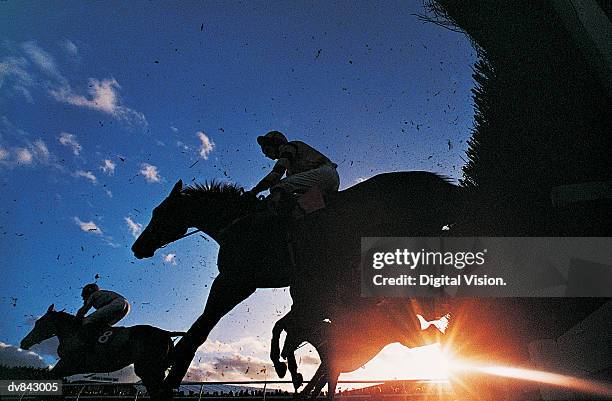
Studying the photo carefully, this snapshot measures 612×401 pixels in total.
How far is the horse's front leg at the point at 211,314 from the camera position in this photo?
4375 millimetres

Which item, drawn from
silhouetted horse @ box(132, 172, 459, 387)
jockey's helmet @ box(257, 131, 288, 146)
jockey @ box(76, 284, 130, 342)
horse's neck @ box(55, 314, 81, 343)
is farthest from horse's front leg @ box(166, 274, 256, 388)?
horse's neck @ box(55, 314, 81, 343)

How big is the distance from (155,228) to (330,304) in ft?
8.75

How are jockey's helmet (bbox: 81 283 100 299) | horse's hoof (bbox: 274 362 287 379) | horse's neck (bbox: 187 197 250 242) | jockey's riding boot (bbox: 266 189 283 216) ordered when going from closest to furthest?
jockey's riding boot (bbox: 266 189 283 216) → horse's hoof (bbox: 274 362 287 379) → horse's neck (bbox: 187 197 250 242) → jockey's helmet (bbox: 81 283 100 299)

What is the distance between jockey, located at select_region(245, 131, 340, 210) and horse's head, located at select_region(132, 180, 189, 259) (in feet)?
→ 3.28

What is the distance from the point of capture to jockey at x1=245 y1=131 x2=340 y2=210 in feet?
15.4

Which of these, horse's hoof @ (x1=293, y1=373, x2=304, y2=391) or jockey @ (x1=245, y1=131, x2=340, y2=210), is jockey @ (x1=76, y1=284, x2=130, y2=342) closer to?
horse's hoof @ (x1=293, y1=373, x2=304, y2=391)

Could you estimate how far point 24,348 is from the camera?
26.3 ft

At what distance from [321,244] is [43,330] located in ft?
A: 18.1

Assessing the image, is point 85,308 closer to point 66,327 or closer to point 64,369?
point 66,327

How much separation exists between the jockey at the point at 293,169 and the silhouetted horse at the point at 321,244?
0.80ft

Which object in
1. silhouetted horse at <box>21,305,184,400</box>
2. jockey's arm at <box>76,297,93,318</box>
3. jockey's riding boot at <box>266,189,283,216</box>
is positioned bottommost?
silhouetted horse at <box>21,305,184,400</box>

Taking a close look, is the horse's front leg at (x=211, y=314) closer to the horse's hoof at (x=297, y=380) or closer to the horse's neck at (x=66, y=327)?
the horse's hoof at (x=297, y=380)

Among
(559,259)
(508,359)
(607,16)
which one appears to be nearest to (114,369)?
(508,359)

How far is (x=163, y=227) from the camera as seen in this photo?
5.89 metres
